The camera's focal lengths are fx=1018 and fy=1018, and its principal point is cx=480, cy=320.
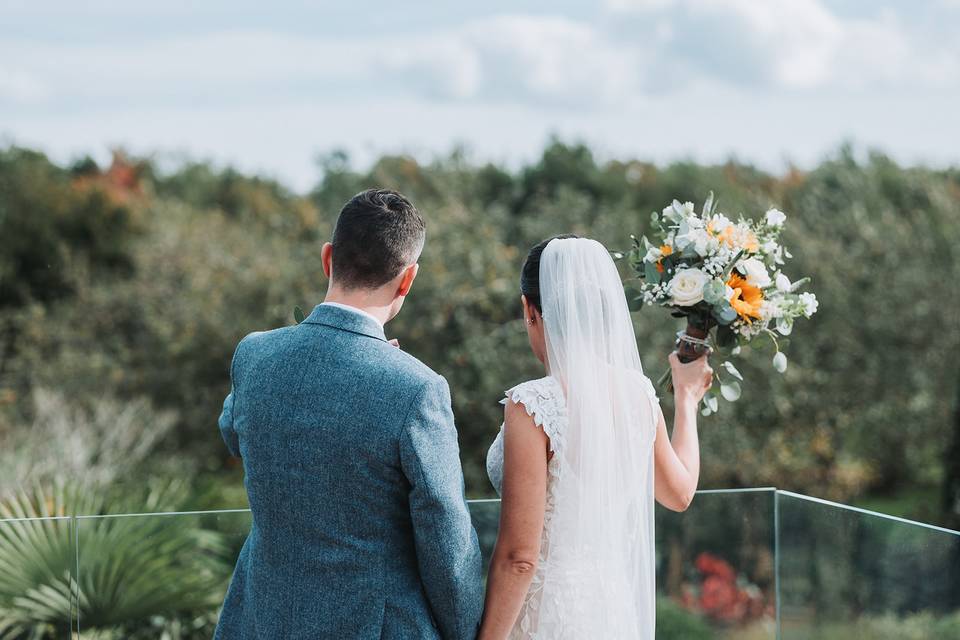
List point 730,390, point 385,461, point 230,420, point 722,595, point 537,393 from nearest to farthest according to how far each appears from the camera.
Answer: point 385,461, point 230,420, point 537,393, point 730,390, point 722,595

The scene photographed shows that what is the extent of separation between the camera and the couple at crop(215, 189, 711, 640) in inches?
69.1

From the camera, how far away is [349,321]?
6.01ft

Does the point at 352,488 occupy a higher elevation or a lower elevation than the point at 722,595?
higher

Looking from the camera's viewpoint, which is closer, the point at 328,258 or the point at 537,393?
the point at 328,258

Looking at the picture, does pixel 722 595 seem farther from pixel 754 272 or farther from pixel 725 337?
pixel 754 272

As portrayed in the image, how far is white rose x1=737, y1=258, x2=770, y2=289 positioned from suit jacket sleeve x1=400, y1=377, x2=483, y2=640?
1026 millimetres

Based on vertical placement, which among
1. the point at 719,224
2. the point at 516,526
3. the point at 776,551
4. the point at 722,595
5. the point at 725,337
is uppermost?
the point at 719,224

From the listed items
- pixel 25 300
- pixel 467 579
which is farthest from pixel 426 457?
pixel 25 300

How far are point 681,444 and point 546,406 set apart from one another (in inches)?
21.0

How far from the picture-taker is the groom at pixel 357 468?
68.8 inches

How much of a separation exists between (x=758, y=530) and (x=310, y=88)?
1618 cm

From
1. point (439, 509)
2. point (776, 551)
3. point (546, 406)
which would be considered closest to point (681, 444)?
point (546, 406)

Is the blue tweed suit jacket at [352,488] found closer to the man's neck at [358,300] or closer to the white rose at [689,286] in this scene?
the man's neck at [358,300]

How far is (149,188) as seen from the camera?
51.4ft
